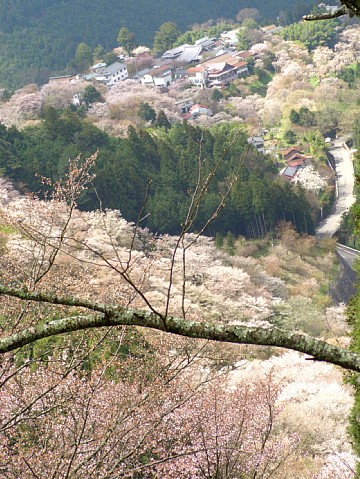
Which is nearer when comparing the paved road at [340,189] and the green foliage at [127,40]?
the paved road at [340,189]

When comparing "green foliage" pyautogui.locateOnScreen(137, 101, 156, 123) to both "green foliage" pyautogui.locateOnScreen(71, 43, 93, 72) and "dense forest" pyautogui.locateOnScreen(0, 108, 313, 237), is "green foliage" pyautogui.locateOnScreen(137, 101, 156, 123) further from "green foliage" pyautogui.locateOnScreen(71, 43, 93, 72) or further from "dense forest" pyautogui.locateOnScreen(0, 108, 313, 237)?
"green foliage" pyautogui.locateOnScreen(71, 43, 93, 72)

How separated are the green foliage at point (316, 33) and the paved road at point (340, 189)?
14184 mm

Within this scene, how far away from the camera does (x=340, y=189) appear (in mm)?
26922

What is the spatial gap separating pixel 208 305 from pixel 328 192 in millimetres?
14850

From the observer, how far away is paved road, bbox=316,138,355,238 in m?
23.8

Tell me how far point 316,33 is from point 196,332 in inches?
1769

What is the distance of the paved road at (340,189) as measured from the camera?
23.8 metres

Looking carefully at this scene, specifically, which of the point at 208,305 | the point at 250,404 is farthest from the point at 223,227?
the point at 250,404

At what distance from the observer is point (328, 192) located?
26312 mm

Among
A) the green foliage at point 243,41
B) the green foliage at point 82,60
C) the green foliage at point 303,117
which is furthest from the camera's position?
the green foliage at point 82,60

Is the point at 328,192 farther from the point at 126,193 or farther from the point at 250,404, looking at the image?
the point at 250,404

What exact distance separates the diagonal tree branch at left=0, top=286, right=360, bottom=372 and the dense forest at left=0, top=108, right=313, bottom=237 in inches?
736

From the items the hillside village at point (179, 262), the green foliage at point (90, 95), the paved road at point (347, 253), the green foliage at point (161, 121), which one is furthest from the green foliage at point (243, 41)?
the paved road at point (347, 253)

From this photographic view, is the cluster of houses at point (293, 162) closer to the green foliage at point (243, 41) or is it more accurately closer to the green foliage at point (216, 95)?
the green foliage at point (216, 95)
